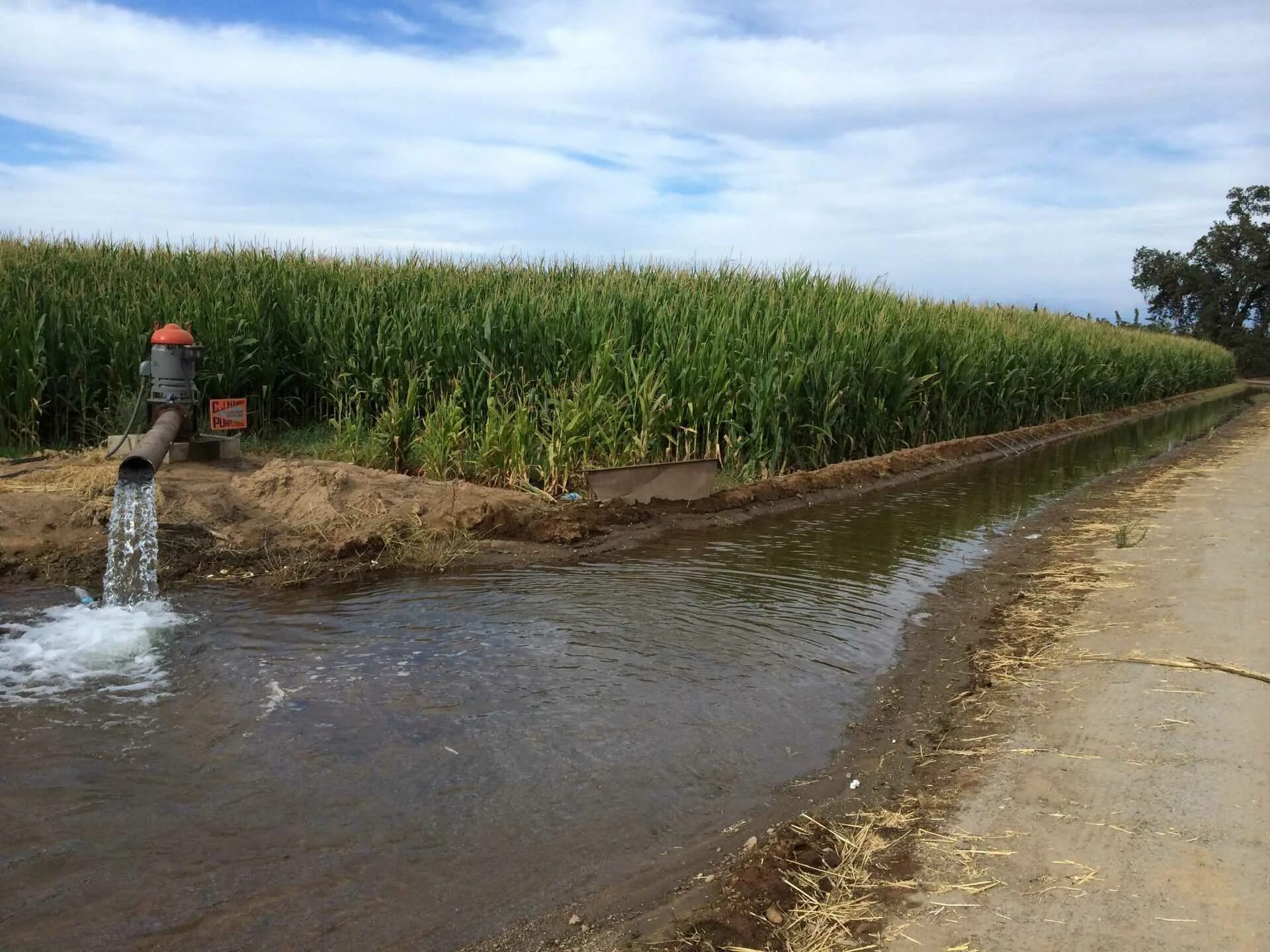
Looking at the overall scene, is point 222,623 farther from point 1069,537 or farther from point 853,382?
point 853,382

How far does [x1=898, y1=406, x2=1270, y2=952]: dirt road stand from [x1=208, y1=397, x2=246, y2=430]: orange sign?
22.1 feet

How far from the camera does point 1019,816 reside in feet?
10.6

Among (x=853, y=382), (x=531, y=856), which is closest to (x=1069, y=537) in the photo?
(x=853, y=382)

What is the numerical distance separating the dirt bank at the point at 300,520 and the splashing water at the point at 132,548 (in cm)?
20

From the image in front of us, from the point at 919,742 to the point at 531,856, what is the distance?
5.94 feet

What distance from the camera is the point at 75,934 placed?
2.71 metres

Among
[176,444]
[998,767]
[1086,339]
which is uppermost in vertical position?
[1086,339]

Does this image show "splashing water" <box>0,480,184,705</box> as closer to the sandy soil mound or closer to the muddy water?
the muddy water

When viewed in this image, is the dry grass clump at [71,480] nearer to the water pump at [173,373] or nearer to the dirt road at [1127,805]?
the water pump at [173,373]

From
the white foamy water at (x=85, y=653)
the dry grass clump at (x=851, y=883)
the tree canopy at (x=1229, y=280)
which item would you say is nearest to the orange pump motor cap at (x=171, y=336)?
the white foamy water at (x=85, y=653)

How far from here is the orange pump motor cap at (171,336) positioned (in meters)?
7.67

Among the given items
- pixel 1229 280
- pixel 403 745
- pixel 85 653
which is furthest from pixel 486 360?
pixel 1229 280

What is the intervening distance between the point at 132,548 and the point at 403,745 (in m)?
3.13

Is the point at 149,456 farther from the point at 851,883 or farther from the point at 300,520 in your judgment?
the point at 851,883
